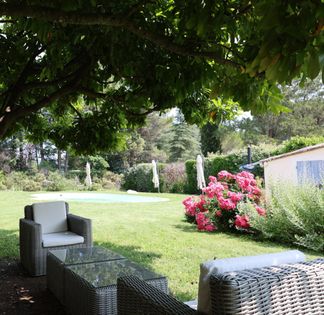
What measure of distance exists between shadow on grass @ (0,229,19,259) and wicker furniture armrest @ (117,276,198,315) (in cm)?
488

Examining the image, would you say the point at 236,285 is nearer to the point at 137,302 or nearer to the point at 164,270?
the point at 137,302

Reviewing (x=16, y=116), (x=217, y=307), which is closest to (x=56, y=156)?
(x=16, y=116)

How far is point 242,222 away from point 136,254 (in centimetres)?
276

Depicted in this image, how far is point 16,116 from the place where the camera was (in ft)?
18.3

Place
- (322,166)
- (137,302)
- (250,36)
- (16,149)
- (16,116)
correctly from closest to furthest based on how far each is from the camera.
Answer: (137,302), (250,36), (16,116), (322,166), (16,149)

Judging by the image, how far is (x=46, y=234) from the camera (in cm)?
645

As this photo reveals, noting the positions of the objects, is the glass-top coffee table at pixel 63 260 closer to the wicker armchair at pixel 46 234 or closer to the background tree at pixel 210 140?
the wicker armchair at pixel 46 234

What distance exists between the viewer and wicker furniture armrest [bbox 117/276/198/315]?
228 cm

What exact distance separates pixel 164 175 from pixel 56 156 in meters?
13.5

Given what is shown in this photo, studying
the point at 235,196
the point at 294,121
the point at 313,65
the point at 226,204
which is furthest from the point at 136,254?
the point at 294,121

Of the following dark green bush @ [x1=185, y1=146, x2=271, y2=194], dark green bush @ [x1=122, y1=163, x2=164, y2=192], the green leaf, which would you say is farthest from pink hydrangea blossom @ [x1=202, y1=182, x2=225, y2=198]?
dark green bush @ [x1=122, y1=163, x2=164, y2=192]

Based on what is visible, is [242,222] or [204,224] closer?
[242,222]

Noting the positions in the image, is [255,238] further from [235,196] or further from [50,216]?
[50,216]

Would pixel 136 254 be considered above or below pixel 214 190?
below
